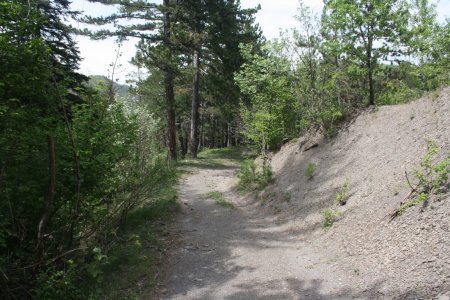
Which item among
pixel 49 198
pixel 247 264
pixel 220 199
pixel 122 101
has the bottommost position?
pixel 247 264

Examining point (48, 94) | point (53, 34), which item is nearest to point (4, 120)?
point (48, 94)

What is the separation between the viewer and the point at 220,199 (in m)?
12.7

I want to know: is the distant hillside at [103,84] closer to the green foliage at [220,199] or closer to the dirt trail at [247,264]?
the dirt trail at [247,264]

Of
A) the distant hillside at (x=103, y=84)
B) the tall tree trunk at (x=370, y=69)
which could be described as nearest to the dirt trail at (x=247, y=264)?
the distant hillside at (x=103, y=84)

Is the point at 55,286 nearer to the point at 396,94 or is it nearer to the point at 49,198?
the point at 49,198

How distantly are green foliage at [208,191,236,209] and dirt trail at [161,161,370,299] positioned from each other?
0.85 metres

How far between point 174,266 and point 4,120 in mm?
3865

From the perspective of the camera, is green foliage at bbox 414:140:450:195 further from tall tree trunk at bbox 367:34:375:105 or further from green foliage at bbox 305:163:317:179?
tall tree trunk at bbox 367:34:375:105

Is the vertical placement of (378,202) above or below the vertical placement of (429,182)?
below

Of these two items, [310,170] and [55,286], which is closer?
[55,286]

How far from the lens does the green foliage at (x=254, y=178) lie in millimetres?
12920

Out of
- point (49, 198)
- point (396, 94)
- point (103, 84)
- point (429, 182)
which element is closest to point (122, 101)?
point (103, 84)

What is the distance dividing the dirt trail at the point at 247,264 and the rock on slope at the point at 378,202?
363 mm

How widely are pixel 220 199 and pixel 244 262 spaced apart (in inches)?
234
